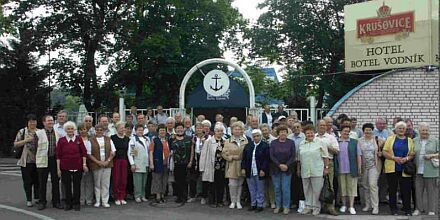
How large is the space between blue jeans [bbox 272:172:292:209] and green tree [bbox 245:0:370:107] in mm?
16881

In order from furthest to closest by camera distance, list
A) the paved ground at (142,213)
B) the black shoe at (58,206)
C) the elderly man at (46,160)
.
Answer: the black shoe at (58,206)
the elderly man at (46,160)
the paved ground at (142,213)

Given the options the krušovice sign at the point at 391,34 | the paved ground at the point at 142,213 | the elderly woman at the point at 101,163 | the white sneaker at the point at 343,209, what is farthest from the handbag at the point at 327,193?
the krušovice sign at the point at 391,34

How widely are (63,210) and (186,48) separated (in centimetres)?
1512

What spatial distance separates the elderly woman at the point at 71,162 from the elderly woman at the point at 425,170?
6184 millimetres

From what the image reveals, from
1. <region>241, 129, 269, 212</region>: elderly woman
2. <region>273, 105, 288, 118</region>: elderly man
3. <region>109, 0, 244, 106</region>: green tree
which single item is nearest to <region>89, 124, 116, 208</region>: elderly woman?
<region>241, 129, 269, 212</region>: elderly woman

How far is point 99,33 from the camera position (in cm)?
2211

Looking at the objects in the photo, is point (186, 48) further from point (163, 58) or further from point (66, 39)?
point (66, 39)

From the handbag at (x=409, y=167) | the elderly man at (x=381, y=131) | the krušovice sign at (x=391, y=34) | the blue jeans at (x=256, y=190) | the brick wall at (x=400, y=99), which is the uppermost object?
the krušovice sign at (x=391, y=34)

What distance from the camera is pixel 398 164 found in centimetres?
875

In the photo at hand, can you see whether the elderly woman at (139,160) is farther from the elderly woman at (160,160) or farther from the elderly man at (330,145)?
the elderly man at (330,145)

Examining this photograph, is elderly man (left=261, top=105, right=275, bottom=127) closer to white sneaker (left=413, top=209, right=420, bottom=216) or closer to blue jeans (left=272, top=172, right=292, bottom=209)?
blue jeans (left=272, top=172, right=292, bottom=209)

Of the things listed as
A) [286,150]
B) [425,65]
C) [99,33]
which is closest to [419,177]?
[286,150]

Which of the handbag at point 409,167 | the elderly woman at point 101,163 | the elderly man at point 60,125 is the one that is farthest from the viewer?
the elderly man at point 60,125

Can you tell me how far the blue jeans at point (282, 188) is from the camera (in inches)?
352
